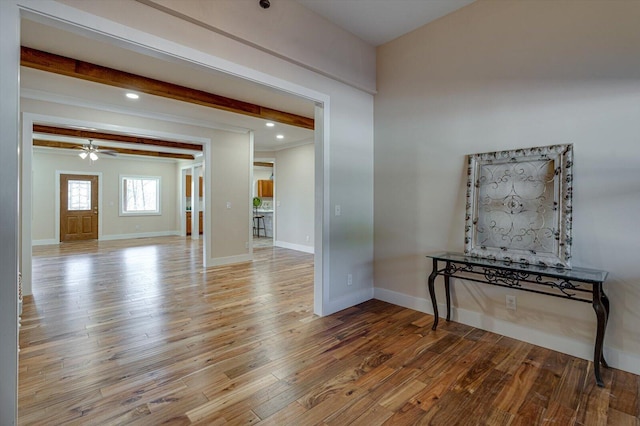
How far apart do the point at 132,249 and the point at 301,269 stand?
5.00 meters

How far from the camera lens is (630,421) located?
5.51 feet

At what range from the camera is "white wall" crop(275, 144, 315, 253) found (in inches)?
293

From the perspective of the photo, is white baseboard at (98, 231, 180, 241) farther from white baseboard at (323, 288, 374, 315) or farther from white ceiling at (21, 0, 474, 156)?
white baseboard at (323, 288, 374, 315)

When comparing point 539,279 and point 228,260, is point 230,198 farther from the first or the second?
point 539,279

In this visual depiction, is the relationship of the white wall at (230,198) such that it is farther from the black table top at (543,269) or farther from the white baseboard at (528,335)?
the black table top at (543,269)

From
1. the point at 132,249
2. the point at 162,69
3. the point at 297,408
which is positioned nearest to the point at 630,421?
the point at 297,408

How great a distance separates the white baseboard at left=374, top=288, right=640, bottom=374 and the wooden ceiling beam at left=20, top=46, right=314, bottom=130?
3.56 metres

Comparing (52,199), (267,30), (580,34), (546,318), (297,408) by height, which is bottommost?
(297,408)

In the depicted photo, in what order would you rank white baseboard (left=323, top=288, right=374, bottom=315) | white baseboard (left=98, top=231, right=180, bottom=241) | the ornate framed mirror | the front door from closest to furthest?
the ornate framed mirror, white baseboard (left=323, top=288, right=374, bottom=315), the front door, white baseboard (left=98, top=231, right=180, bottom=241)

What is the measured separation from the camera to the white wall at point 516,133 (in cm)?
217

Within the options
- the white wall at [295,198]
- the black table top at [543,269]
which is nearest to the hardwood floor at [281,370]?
the black table top at [543,269]

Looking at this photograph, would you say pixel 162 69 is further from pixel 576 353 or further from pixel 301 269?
pixel 576 353

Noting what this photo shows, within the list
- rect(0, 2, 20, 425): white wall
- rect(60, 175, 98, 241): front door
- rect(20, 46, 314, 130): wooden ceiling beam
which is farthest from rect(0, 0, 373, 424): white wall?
rect(60, 175, 98, 241): front door

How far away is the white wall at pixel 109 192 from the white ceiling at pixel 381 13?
8757 millimetres
